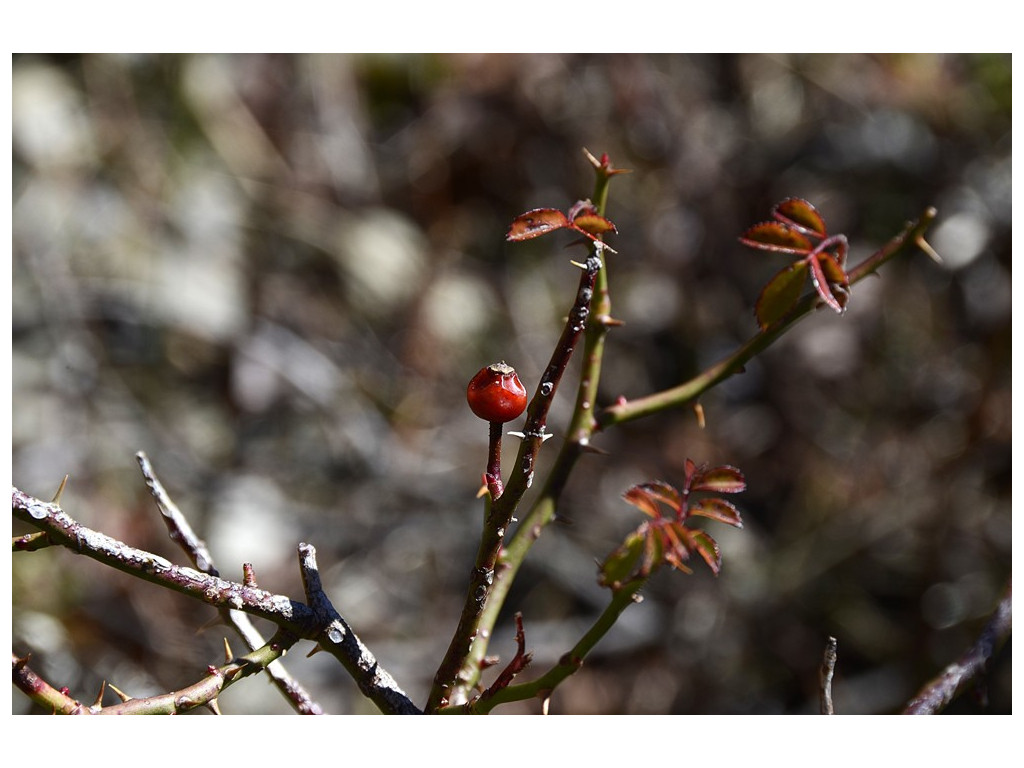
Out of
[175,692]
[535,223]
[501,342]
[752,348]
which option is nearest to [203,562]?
[175,692]

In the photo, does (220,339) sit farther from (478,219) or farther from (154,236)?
(478,219)

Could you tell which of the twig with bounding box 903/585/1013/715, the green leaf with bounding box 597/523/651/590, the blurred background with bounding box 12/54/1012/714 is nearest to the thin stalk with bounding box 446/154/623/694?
the green leaf with bounding box 597/523/651/590

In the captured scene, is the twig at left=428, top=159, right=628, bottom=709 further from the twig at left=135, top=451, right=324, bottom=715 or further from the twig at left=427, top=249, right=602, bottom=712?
the twig at left=135, top=451, right=324, bottom=715

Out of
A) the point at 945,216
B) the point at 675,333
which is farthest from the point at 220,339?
the point at 945,216

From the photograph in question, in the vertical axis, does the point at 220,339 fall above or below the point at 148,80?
below

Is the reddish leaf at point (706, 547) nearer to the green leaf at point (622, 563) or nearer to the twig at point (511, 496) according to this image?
the green leaf at point (622, 563)

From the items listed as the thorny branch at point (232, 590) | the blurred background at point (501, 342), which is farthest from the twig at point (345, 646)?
the blurred background at point (501, 342)

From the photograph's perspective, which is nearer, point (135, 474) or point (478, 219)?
point (135, 474)
